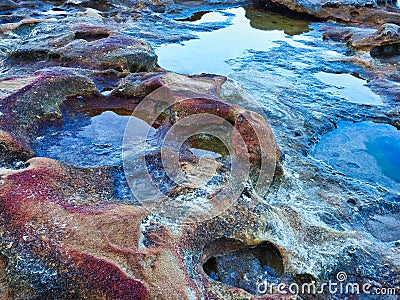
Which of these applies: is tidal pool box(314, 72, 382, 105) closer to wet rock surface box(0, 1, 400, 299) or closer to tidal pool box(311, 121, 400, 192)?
wet rock surface box(0, 1, 400, 299)

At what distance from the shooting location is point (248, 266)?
4.23 metres

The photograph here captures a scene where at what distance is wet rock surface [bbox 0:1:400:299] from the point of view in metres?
3.62

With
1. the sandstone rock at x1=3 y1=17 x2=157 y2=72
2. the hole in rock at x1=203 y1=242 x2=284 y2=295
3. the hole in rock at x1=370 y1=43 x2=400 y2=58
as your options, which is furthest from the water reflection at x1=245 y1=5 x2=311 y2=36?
the hole in rock at x1=203 y1=242 x2=284 y2=295

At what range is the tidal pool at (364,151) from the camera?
6.30m

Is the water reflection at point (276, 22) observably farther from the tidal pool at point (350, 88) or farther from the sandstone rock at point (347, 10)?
the tidal pool at point (350, 88)

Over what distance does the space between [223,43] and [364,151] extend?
7.34 metres

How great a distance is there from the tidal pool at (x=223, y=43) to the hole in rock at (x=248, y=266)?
261 inches

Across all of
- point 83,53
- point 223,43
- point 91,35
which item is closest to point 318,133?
point 83,53

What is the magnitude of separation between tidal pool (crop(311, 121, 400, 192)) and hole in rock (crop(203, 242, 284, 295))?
262cm

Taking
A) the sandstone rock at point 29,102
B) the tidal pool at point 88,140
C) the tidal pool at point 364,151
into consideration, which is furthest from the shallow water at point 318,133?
the sandstone rock at point 29,102

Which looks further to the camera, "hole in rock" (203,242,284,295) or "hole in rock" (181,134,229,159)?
"hole in rock" (181,134,229,159)

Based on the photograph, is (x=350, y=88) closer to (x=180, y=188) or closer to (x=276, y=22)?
(x=180, y=188)

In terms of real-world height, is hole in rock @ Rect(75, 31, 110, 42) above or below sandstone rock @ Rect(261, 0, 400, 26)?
above

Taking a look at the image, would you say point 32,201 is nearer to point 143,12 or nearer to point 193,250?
point 193,250
